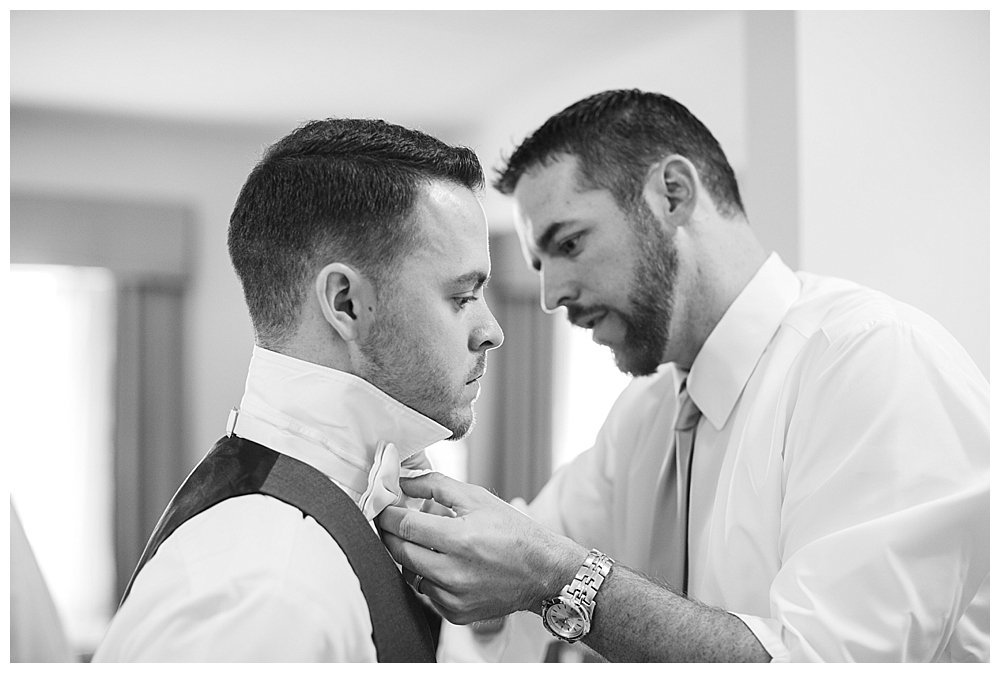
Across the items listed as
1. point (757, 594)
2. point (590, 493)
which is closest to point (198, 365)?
point (590, 493)

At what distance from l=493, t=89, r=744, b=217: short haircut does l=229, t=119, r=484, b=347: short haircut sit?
1.57 ft

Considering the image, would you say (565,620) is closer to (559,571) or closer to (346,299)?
(559,571)

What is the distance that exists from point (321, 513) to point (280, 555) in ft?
0.25

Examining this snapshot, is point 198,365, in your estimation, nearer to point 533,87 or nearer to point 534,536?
point 533,87

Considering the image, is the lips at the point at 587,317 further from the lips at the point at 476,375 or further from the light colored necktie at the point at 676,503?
the lips at the point at 476,375

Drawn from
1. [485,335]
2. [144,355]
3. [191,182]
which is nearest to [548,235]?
[485,335]

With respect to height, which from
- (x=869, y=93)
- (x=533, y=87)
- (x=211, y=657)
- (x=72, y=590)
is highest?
(x=533, y=87)

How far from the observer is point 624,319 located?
1412mm

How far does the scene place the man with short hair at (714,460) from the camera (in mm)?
988

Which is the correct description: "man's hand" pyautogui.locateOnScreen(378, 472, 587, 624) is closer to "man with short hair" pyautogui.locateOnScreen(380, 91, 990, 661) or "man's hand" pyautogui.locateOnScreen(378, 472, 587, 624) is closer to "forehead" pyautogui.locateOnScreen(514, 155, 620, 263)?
"man with short hair" pyautogui.locateOnScreen(380, 91, 990, 661)

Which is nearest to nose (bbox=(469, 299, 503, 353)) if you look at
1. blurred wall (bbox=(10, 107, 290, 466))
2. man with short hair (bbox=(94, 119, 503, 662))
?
man with short hair (bbox=(94, 119, 503, 662))

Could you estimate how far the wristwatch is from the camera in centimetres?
102

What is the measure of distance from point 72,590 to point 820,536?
2.09 m

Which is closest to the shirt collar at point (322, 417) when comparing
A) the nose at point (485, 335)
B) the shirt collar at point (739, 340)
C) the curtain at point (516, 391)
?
the nose at point (485, 335)
